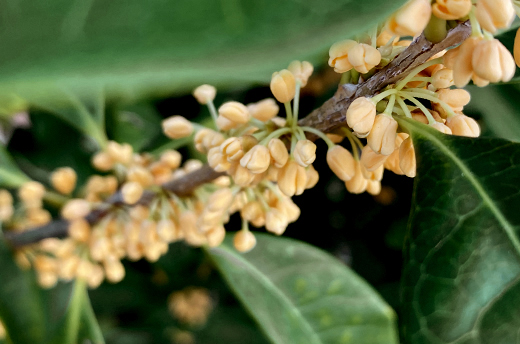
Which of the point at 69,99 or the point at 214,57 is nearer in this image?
the point at 214,57

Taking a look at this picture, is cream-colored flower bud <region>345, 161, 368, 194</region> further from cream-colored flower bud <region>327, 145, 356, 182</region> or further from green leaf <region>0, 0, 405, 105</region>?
green leaf <region>0, 0, 405, 105</region>

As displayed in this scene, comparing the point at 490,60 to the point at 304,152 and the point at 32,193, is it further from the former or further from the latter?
the point at 32,193

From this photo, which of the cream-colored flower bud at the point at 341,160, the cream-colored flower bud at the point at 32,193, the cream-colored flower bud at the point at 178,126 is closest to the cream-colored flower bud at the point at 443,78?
the cream-colored flower bud at the point at 341,160

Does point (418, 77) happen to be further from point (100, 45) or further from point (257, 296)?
point (257, 296)

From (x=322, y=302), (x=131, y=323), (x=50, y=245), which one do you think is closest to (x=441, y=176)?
(x=322, y=302)

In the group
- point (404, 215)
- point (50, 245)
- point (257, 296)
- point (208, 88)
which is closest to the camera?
point (208, 88)

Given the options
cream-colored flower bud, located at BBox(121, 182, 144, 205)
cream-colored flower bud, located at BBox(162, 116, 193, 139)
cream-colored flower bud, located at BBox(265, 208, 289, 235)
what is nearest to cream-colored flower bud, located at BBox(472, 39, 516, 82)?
cream-colored flower bud, located at BBox(265, 208, 289, 235)

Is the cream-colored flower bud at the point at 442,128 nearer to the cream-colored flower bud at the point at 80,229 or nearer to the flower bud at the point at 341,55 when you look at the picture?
the flower bud at the point at 341,55
